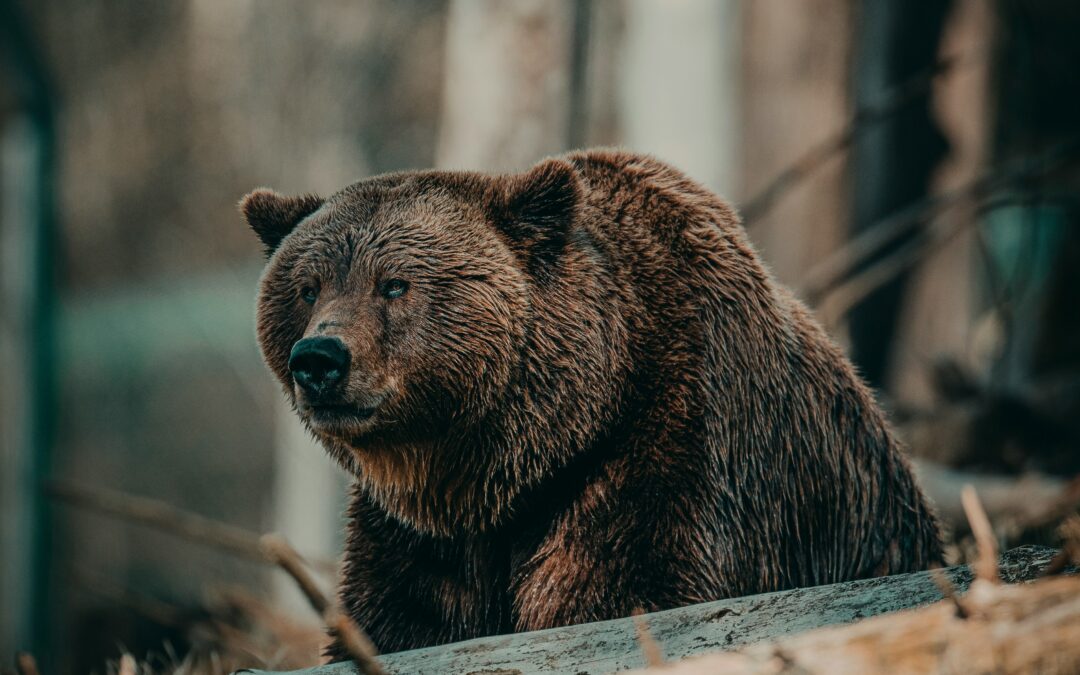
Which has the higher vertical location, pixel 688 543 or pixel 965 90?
pixel 965 90

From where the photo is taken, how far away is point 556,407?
2912 millimetres

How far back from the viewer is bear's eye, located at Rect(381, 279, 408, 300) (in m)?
2.91

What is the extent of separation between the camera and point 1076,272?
9.83m

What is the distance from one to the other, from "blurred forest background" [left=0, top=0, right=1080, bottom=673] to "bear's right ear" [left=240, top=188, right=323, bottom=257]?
5.74ft

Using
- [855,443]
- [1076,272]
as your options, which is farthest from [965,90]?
[855,443]

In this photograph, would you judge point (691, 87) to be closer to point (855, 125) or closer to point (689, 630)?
point (855, 125)

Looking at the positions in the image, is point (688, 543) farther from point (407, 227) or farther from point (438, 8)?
point (438, 8)

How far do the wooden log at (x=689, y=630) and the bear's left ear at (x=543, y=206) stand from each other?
1083 millimetres

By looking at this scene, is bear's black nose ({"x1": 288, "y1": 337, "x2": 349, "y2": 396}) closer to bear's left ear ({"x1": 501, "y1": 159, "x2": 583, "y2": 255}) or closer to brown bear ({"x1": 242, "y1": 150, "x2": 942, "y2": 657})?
brown bear ({"x1": 242, "y1": 150, "x2": 942, "y2": 657})

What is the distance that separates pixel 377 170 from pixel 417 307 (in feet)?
33.3

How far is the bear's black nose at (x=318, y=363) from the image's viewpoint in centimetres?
266

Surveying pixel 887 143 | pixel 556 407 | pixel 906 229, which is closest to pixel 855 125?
pixel 906 229

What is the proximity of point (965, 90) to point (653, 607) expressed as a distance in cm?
744

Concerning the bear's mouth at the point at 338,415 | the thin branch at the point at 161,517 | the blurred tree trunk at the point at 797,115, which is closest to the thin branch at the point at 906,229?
the blurred tree trunk at the point at 797,115
